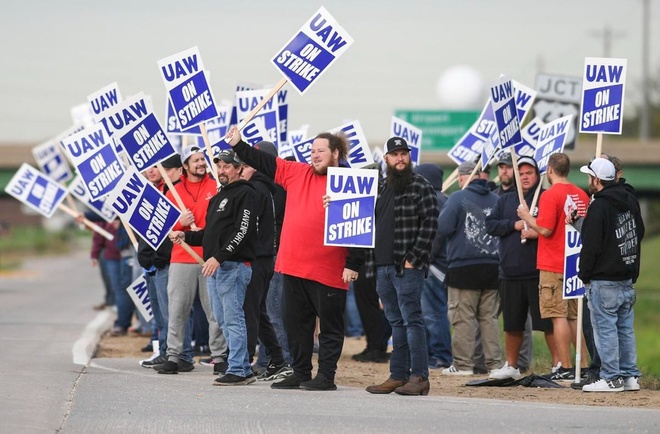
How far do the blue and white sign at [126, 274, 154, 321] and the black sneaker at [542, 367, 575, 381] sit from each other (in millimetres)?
4457

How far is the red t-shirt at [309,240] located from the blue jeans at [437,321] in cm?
341

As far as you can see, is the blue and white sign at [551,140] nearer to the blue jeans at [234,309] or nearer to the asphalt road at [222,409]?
the blue jeans at [234,309]

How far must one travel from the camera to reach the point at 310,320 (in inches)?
451

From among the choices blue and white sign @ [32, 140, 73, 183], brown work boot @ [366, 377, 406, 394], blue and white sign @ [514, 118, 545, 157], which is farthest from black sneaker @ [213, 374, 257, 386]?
blue and white sign @ [32, 140, 73, 183]

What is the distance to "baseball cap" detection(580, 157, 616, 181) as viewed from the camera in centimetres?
1134

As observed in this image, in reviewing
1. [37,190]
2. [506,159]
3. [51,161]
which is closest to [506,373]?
[506,159]

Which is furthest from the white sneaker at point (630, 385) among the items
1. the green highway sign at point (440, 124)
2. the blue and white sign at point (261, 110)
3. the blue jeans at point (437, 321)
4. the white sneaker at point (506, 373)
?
the green highway sign at point (440, 124)

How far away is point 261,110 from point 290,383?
4.94m

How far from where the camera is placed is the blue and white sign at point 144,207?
490 inches

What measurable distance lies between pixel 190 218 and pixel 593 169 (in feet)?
12.1

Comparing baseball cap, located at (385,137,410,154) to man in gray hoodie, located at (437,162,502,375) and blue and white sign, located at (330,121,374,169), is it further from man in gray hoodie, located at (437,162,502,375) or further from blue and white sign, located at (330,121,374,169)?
blue and white sign, located at (330,121,374,169)

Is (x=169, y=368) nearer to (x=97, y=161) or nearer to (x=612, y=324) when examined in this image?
(x=97, y=161)

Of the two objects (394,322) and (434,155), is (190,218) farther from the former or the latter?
(434,155)

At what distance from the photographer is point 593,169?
11.4 m
